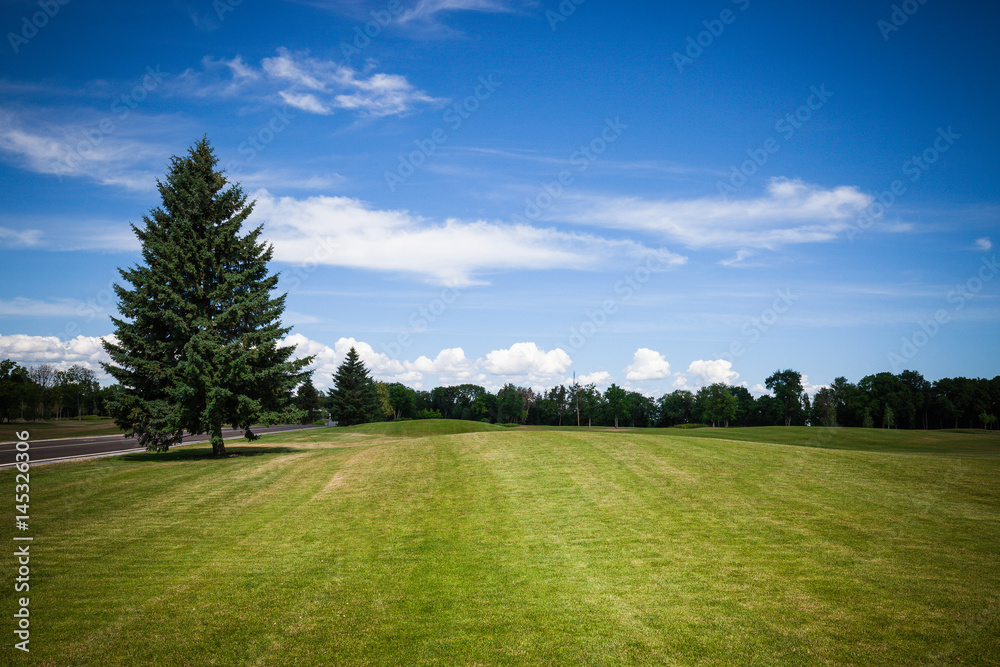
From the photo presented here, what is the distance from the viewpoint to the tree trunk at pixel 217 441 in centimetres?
2317

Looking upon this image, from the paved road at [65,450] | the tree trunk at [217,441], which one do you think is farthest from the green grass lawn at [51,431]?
the tree trunk at [217,441]

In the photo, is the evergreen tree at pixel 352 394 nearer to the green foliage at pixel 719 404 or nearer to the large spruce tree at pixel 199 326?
the large spruce tree at pixel 199 326

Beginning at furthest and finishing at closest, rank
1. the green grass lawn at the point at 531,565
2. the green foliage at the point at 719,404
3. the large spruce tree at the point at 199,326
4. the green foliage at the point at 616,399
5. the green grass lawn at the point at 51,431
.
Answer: the green foliage at the point at 616,399
the green foliage at the point at 719,404
the green grass lawn at the point at 51,431
the large spruce tree at the point at 199,326
the green grass lawn at the point at 531,565

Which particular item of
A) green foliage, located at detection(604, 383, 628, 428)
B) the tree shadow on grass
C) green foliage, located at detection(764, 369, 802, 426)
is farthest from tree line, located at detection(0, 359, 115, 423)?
green foliage, located at detection(764, 369, 802, 426)

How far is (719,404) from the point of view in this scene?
332 feet

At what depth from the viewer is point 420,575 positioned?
870cm

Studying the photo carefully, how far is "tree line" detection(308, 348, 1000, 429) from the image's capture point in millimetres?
79944

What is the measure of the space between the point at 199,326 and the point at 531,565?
66.3ft

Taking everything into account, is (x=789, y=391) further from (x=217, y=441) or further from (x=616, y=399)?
(x=217, y=441)

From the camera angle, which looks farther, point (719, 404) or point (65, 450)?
point (719, 404)

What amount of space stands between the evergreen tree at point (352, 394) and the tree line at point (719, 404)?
0.15m

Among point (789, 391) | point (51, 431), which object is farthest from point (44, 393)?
point (789, 391)

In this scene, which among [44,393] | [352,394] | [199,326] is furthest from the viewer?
[44,393]

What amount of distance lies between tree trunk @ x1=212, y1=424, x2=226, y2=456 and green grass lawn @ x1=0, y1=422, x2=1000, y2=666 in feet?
19.6
